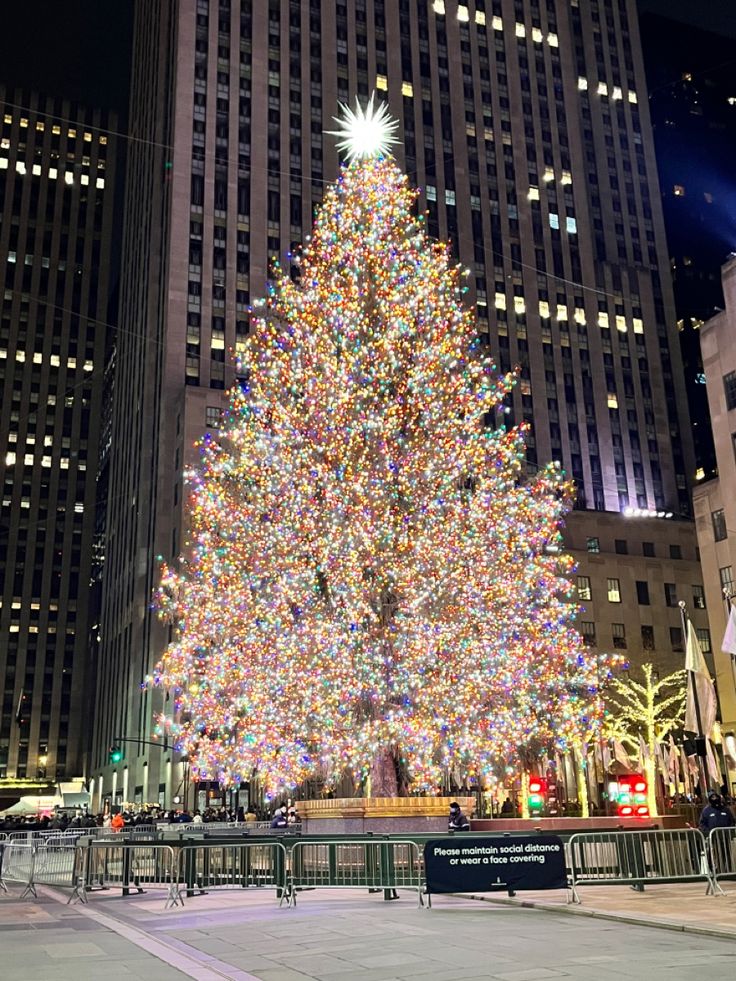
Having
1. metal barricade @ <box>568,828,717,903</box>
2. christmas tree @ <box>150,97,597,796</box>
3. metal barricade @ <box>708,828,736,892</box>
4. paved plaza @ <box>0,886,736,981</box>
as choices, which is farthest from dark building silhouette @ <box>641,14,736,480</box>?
paved plaza @ <box>0,886,736,981</box>

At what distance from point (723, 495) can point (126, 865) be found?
125 feet

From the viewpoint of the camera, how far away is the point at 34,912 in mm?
17062

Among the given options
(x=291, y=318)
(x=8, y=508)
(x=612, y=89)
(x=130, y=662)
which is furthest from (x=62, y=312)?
(x=291, y=318)

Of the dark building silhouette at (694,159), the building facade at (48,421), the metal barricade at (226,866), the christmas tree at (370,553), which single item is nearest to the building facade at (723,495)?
the christmas tree at (370,553)

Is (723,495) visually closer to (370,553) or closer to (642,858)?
(370,553)

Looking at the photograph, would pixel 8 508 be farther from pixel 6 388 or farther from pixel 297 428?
pixel 297 428

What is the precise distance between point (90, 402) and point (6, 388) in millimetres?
12148

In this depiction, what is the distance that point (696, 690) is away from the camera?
30828mm

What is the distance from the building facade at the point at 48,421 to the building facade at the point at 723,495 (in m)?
→ 93.8

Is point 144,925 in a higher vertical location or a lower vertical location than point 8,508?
lower

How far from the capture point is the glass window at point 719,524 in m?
52.3

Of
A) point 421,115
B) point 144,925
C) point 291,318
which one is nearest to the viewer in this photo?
point 144,925

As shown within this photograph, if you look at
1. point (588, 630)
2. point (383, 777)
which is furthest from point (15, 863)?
point (588, 630)

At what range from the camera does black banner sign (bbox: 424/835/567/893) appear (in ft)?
49.7
